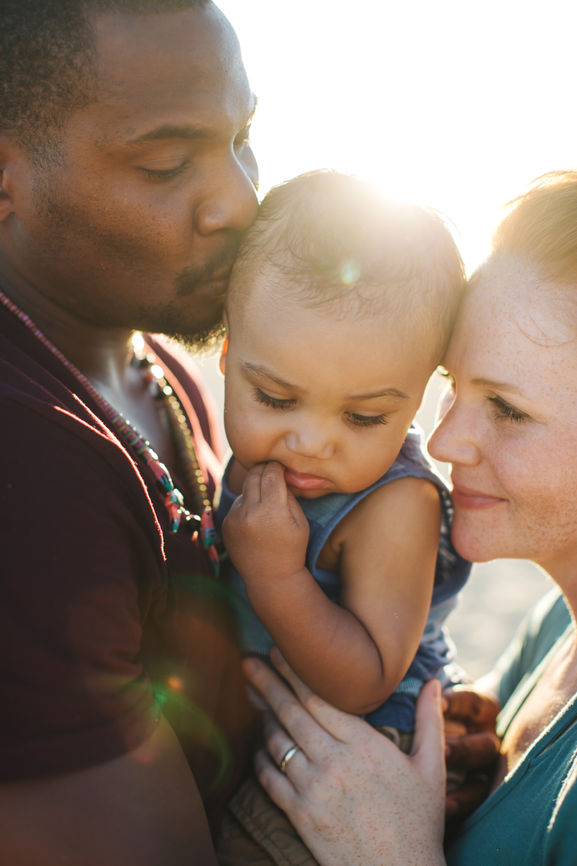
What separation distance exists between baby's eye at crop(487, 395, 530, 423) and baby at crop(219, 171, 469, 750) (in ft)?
0.70

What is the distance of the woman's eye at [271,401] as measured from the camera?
207 centimetres

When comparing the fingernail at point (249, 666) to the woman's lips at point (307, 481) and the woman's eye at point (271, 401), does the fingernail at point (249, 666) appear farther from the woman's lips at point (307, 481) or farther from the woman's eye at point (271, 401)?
the woman's eye at point (271, 401)

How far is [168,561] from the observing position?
1773 millimetres

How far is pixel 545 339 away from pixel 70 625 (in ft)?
4.38

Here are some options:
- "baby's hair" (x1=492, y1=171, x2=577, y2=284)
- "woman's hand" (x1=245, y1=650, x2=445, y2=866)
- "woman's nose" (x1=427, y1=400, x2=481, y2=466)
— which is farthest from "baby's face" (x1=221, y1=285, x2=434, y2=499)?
"woman's hand" (x1=245, y1=650, x2=445, y2=866)

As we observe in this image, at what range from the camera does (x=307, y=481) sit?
2.13 metres

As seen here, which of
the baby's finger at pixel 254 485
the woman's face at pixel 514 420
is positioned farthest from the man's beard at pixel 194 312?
the woman's face at pixel 514 420

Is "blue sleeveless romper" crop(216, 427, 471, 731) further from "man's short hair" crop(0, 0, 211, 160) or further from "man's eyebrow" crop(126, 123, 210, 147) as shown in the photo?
"man's short hair" crop(0, 0, 211, 160)

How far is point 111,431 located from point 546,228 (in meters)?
1.26

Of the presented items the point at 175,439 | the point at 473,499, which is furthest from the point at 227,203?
the point at 473,499

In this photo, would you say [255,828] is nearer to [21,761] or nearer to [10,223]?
[21,761]

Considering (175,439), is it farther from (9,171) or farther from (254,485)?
(9,171)

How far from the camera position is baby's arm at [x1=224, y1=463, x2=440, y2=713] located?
1982mm

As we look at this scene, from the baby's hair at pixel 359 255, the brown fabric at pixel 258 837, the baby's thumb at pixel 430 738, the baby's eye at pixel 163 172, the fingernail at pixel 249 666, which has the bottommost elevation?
the brown fabric at pixel 258 837
